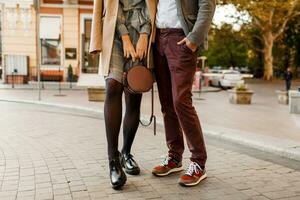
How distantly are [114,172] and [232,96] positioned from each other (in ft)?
36.9

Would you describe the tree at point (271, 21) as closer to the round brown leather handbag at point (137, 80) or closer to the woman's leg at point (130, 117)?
the woman's leg at point (130, 117)

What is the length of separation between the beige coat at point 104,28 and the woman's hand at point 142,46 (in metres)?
0.18

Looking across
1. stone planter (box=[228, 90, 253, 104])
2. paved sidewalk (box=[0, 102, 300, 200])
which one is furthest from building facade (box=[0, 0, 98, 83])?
paved sidewalk (box=[0, 102, 300, 200])

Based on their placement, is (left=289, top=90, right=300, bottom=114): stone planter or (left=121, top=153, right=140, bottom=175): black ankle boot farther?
(left=289, top=90, right=300, bottom=114): stone planter

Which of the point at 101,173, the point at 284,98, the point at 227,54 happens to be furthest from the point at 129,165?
the point at 227,54

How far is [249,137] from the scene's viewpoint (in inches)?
241

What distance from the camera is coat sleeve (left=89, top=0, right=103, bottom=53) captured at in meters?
3.77

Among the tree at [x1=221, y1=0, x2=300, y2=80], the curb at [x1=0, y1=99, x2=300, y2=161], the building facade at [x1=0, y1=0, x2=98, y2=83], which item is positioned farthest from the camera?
the tree at [x1=221, y1=0, x2=300, y2=80]

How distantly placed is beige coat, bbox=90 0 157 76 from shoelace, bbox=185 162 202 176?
1.12 meters

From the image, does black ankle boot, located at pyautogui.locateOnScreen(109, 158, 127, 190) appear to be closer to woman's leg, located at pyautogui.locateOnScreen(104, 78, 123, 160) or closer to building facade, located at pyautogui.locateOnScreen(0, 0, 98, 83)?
woman's leg, located at pyautogui.locateOnScreen(104, 78, 123, 160)

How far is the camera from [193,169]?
12.5 ft

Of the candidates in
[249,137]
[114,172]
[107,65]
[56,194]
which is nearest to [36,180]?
[56,194]

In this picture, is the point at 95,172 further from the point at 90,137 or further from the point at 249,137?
the point at 249,137

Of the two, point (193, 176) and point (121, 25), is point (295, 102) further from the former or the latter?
point (121, 25)
